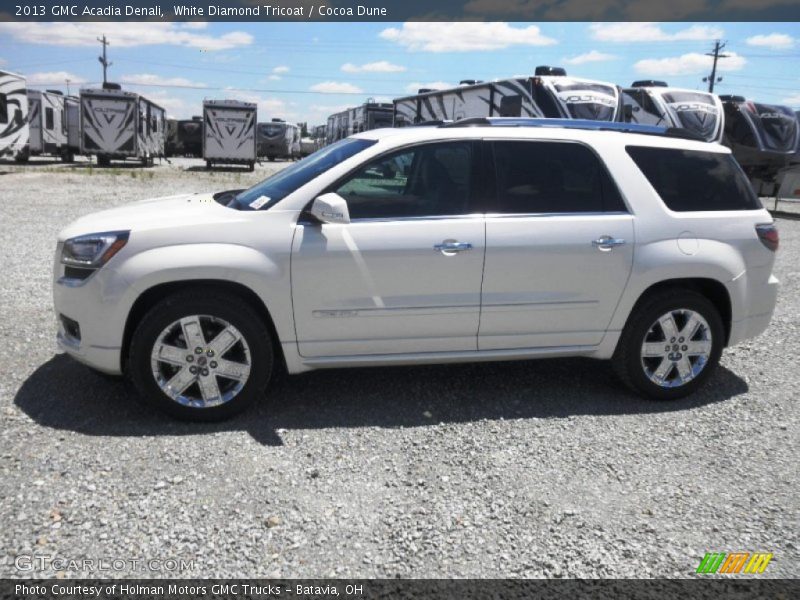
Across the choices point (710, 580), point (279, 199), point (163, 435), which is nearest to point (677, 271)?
point (710, 580)

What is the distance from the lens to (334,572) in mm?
2791

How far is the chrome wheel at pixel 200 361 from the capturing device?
3.96 metres

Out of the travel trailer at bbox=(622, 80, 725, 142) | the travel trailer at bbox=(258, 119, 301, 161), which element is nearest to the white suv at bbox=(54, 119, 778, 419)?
the travel trailer at bbox=(622, 80, 725, 142)

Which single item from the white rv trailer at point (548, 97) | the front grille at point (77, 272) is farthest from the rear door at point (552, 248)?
the white rv trailer at point (548, 97)

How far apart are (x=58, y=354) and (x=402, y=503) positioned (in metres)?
3.21

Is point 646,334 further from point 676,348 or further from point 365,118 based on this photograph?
point 365,118

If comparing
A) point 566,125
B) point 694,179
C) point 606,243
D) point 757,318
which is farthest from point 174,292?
point 757,318

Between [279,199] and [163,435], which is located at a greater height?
[279,199]

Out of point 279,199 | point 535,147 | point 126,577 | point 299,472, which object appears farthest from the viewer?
point 535,147

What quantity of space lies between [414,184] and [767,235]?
2.57 metres

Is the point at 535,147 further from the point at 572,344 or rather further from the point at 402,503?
the point at 402,503

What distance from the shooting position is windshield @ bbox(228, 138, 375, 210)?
423 centimetres

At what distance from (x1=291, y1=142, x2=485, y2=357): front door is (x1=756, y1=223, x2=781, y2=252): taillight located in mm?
2080

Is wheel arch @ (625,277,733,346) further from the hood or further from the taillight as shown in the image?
the hood
